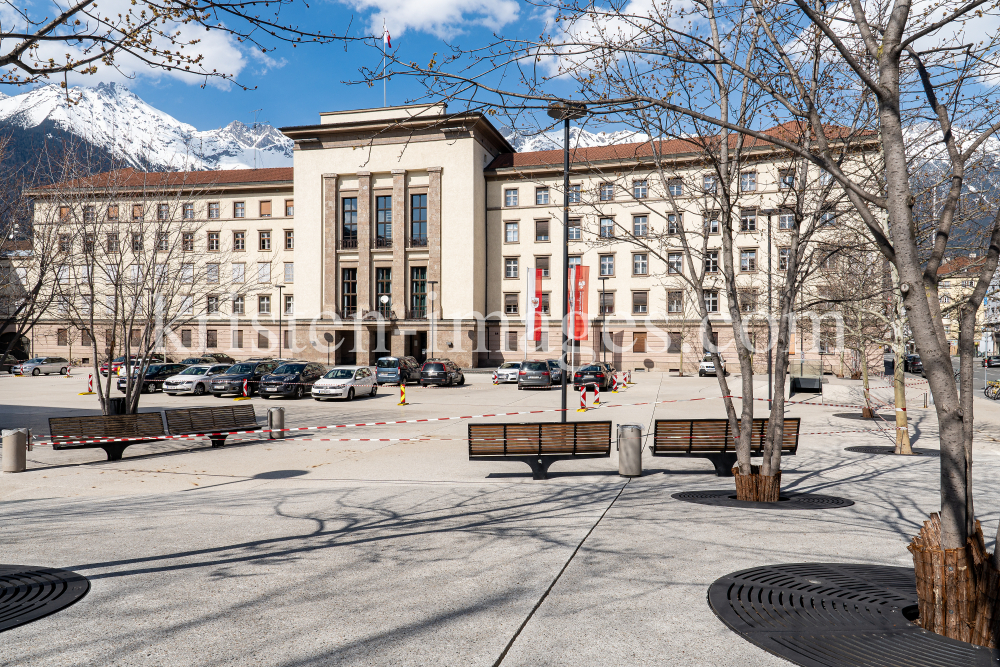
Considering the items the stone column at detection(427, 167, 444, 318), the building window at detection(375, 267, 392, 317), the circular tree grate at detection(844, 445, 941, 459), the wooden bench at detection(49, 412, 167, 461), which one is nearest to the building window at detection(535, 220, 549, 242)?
the stone column at detection(427, 167, 444, 318)

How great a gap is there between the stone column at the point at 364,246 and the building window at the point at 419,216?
3.55 metres

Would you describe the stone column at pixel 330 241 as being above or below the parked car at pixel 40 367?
above

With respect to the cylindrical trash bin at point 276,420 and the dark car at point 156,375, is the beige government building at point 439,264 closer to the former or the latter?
the dark car at point 156,375

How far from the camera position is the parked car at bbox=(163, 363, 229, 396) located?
102ft

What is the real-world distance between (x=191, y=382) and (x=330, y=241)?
94.7ft

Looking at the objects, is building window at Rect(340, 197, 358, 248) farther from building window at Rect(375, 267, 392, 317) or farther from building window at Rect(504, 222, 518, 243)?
building window at Rect(504, 222, 518, 243)

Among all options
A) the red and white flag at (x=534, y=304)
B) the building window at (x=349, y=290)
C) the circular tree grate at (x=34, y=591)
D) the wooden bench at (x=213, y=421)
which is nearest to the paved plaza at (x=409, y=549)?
the circular tree grate at (x=34, y=591)

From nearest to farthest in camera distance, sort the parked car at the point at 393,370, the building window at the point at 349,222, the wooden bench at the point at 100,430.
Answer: the wooden bench at the point at 100,430
the parked car at the point at 393,370
the building window at the point at 349,222

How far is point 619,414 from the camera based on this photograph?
74.5 ft

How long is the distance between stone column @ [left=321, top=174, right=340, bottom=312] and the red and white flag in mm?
16460

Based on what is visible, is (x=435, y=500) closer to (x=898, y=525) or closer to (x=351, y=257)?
(x=898, y=525)

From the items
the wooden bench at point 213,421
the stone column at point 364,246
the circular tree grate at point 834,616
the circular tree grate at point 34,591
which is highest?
the stone column at point 364,246

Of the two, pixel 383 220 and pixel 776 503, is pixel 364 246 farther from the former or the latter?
pixel 776 503

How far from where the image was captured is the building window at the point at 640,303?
2195 inches
